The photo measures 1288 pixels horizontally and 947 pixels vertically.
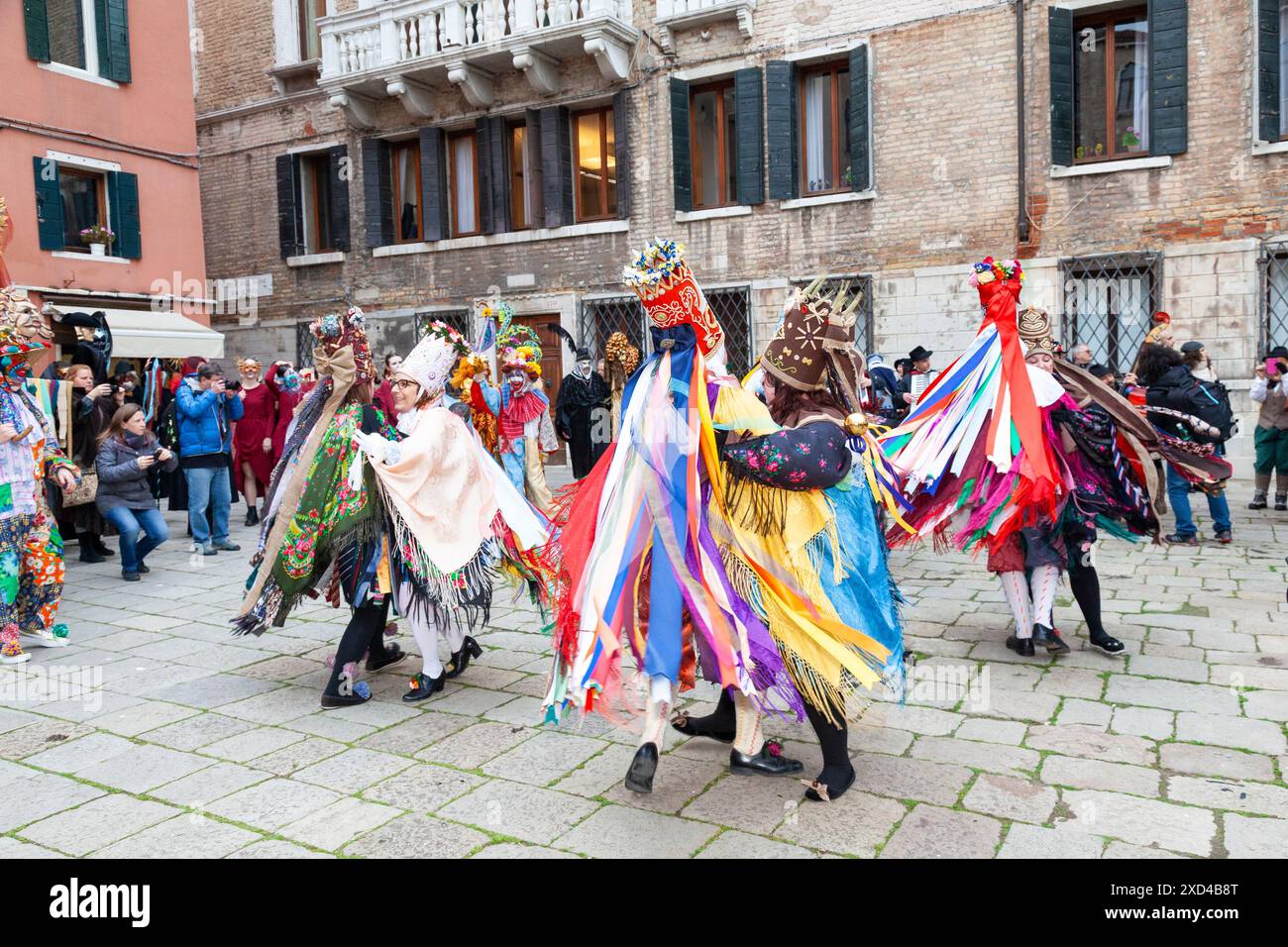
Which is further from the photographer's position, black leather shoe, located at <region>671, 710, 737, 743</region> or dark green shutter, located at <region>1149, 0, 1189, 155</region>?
dark green shutter, located at <region>1149, 0, 1189, 155</region>

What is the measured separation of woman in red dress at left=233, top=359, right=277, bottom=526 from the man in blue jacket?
1061 millimetres

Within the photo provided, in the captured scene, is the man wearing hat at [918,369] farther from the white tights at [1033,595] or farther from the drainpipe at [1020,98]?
the white tights at [1033,595]

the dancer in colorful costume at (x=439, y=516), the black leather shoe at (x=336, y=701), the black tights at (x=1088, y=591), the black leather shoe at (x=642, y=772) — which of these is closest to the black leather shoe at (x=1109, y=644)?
the black tights at (x=1088, y=591)

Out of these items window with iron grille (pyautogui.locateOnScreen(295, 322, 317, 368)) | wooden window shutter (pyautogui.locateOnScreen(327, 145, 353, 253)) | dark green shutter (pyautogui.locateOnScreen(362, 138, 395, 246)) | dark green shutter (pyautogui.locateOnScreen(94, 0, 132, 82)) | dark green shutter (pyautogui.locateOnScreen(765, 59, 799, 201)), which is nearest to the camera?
dark green shutter (pyautogui.locateOnScreen(765, 59, 799, 201))

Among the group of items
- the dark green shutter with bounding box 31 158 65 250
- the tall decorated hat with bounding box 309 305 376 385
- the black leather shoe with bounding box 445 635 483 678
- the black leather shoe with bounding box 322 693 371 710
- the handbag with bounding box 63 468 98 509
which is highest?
the dark green shutter with bounding box 31 158 65 250

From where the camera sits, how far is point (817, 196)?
15.2m

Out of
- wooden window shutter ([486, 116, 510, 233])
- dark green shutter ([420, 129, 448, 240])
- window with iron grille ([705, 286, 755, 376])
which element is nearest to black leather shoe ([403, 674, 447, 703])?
window with iron grille ([705, 286, 755, 376])

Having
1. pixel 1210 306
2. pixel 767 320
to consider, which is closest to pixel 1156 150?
pixel 1210 306

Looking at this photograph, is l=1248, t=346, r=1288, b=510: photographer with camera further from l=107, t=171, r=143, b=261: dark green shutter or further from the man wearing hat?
l=107, t=171, r=143, b=261: dark green shutter

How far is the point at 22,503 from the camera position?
6.04m

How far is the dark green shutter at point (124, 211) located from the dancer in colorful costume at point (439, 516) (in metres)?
13.3

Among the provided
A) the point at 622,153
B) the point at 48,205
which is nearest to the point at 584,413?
the point at 622,153

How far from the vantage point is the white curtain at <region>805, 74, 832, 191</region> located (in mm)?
15492

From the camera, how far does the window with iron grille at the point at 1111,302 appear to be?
13266 millimetres
